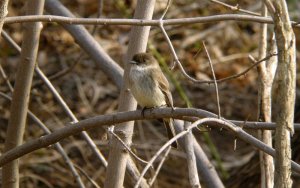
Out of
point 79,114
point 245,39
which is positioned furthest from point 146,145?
point 245,39

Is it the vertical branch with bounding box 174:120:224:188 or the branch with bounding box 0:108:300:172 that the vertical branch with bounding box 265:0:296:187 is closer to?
the branch with bounding box 0:108:300:172

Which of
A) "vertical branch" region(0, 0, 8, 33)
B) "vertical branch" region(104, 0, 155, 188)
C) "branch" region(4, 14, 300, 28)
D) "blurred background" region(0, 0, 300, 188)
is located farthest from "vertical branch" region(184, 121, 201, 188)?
"blurred background" region(0, 0, 300, 188)

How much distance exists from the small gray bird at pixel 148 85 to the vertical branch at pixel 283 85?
2.08 m

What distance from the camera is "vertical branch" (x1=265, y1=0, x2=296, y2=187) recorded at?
7.68ft

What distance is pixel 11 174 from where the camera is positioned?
4.51m

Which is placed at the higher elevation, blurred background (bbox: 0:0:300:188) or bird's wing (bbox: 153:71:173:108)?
blurred background (bbox: 0:0:300:188)

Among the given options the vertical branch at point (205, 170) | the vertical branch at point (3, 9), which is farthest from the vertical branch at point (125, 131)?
the vertical branch at point (3, 9)

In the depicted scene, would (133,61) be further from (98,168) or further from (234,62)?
(234,62)

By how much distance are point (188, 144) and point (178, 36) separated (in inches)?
243

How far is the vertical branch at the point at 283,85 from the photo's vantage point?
234 cm

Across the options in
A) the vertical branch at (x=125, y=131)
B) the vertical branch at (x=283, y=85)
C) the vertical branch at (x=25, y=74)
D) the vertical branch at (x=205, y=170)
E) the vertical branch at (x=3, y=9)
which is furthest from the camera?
the vertical branch at (x=205, y=170)

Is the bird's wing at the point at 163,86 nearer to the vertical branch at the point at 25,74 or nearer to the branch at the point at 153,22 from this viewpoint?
the vertical branch at the point at 25,74

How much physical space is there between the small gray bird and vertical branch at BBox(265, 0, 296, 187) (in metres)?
2.08

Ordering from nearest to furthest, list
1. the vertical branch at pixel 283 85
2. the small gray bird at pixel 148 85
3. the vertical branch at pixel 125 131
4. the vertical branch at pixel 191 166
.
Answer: the vertical branch at pixel 283 85
the vertical branch at pixel 191 166
the vertical branch at pixel 125 131
the small gray bird at pixel 148 85
